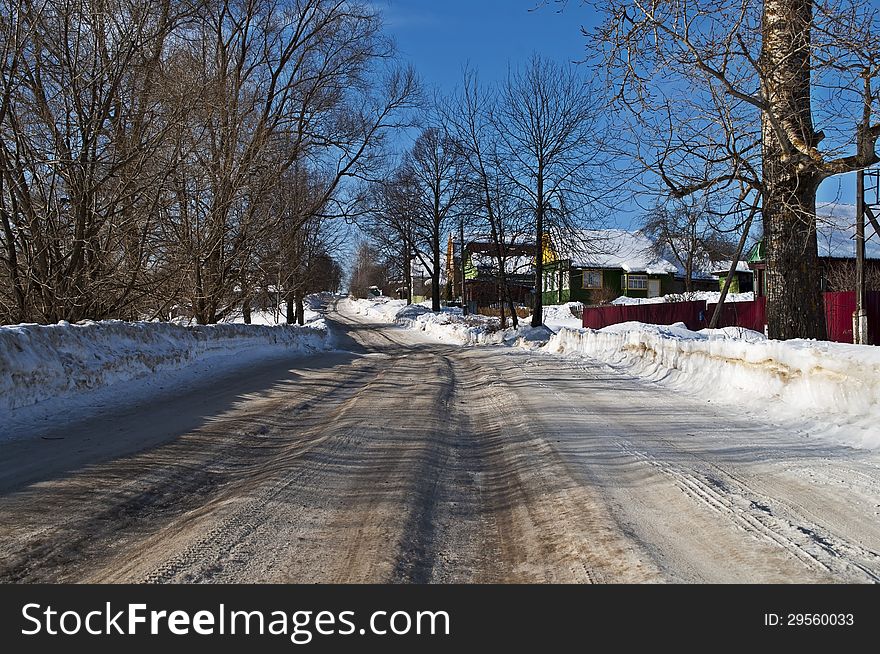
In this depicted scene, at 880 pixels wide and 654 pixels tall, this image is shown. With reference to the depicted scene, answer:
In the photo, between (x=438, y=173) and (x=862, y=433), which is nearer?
(x=862, y=433)

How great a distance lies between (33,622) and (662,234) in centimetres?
5896

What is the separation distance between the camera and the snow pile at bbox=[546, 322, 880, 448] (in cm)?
691

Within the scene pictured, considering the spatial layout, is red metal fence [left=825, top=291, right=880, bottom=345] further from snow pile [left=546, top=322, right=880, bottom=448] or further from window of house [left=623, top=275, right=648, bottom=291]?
window of house [left=623, top=275, right=648, bottom=291]

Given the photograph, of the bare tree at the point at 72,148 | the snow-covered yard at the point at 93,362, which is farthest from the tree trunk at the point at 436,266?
the bare tree at the point at 72,148

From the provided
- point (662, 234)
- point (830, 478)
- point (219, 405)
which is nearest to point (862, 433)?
point (830, 478)

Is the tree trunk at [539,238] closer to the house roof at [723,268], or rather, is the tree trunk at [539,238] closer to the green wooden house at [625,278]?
the green wooden house at [625,278]

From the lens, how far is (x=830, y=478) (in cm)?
511

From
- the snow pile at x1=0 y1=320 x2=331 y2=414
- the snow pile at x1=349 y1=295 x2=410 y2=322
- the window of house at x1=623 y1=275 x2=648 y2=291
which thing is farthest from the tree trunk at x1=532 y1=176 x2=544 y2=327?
the window of house at x1=623 y1=275 x2=648 y2=291

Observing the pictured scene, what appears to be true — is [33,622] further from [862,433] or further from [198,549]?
[862,433]

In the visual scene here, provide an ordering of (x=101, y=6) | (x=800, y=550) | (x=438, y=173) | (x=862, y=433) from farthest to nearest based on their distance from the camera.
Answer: (x=438, y=173)
(x=101, y=6)
(x=862, y=433)
(x=800, y=550)

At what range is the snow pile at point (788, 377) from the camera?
22.7 ft

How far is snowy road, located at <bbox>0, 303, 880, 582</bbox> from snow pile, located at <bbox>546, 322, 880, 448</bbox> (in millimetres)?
656

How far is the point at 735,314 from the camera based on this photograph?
90.5ft

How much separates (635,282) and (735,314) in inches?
1547
